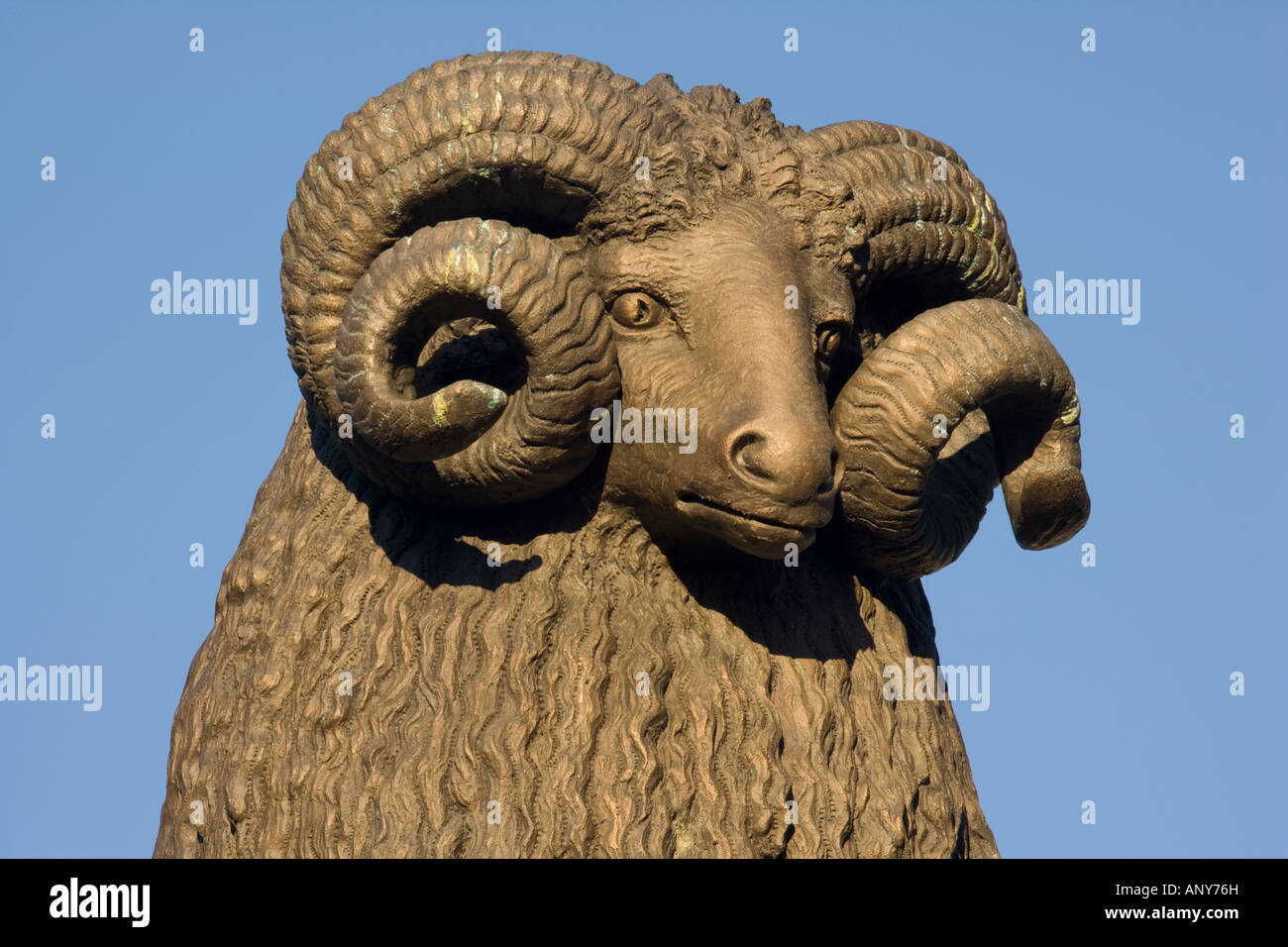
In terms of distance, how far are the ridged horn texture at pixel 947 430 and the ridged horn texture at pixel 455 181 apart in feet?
3.89

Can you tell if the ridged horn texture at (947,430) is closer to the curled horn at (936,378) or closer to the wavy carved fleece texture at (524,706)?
the curled horn at (936,378)

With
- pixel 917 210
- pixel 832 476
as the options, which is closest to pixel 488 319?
pixel 832 476

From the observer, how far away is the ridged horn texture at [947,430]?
35.3ft

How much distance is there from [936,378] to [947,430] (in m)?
0.21

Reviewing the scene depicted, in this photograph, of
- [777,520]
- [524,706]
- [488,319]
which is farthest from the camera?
[524,706]

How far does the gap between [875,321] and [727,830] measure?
238 centimetres

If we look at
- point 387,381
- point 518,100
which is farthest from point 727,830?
point 518,100

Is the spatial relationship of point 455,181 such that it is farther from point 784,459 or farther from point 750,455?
point 784,459

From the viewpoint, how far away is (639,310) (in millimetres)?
10469

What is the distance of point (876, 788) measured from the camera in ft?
35.5

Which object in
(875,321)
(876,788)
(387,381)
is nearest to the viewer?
(387,381)

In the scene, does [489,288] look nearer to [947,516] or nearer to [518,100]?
[518,100]

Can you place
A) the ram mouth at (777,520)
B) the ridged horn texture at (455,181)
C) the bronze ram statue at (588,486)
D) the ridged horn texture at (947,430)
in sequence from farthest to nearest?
the ridged horn texture at (947,430)
the ridged horn texture at (455,181)
the bronze ram statue at (588,486)
the ram mouth at (777,520)

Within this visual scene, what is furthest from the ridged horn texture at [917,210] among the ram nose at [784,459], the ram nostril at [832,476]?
the ram nose at [784,459]
